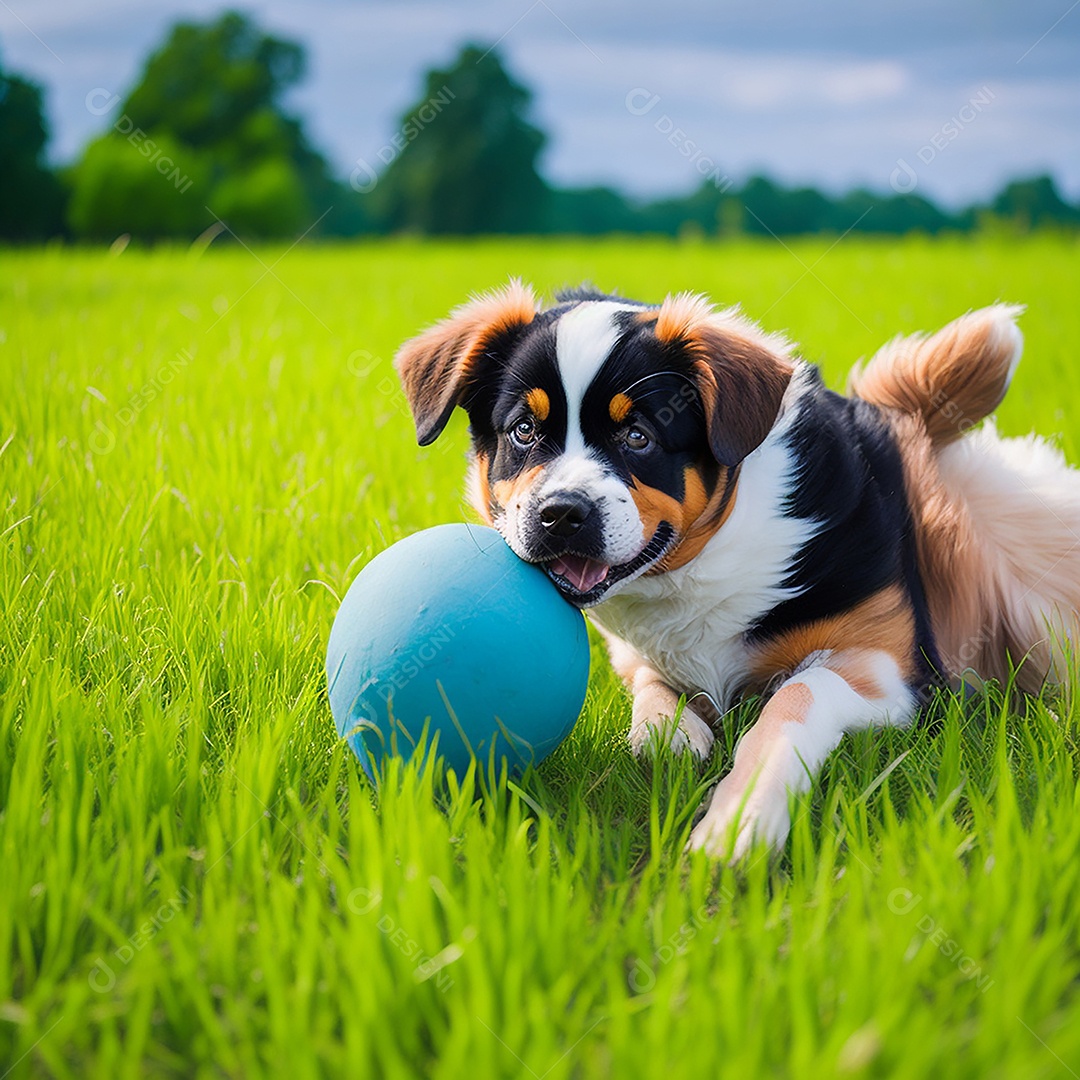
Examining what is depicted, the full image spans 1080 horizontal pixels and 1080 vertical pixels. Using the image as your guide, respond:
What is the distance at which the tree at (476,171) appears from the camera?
47.1 metres

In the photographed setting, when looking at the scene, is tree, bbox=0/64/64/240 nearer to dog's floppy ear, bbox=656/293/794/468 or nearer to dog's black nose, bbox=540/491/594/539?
dog's floppy ear, bbox=656/293/794/468

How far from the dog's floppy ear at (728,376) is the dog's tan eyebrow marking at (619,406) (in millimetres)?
203

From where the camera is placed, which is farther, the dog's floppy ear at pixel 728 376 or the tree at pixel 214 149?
the tree at pixel 214 149

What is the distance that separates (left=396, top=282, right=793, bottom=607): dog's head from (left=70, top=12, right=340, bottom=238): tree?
33.7 m

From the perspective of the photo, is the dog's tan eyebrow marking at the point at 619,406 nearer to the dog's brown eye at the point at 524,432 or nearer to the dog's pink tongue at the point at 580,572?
the dog's brown eye at the point at 524,432

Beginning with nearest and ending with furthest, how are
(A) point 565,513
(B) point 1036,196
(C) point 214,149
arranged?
(A) point 565,513, (B) point 1036,196, (C) point 214,149

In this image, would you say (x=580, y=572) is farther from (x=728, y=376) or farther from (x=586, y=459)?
(x=728, y=376)

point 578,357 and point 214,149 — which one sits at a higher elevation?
point 214,149

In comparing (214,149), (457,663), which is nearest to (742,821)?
(457,663)

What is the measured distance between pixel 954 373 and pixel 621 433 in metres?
1.36

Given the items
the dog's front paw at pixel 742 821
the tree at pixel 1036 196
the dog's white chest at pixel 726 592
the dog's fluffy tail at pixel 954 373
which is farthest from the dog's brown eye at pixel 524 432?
the tree at pixel 1036 196

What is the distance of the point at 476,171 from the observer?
4725cm

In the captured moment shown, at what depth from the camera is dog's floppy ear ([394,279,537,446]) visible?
2846 mm

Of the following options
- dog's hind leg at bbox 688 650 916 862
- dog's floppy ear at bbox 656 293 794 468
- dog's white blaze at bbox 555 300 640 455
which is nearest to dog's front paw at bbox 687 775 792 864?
dog's hind leg at bbox 688 650 916 862
